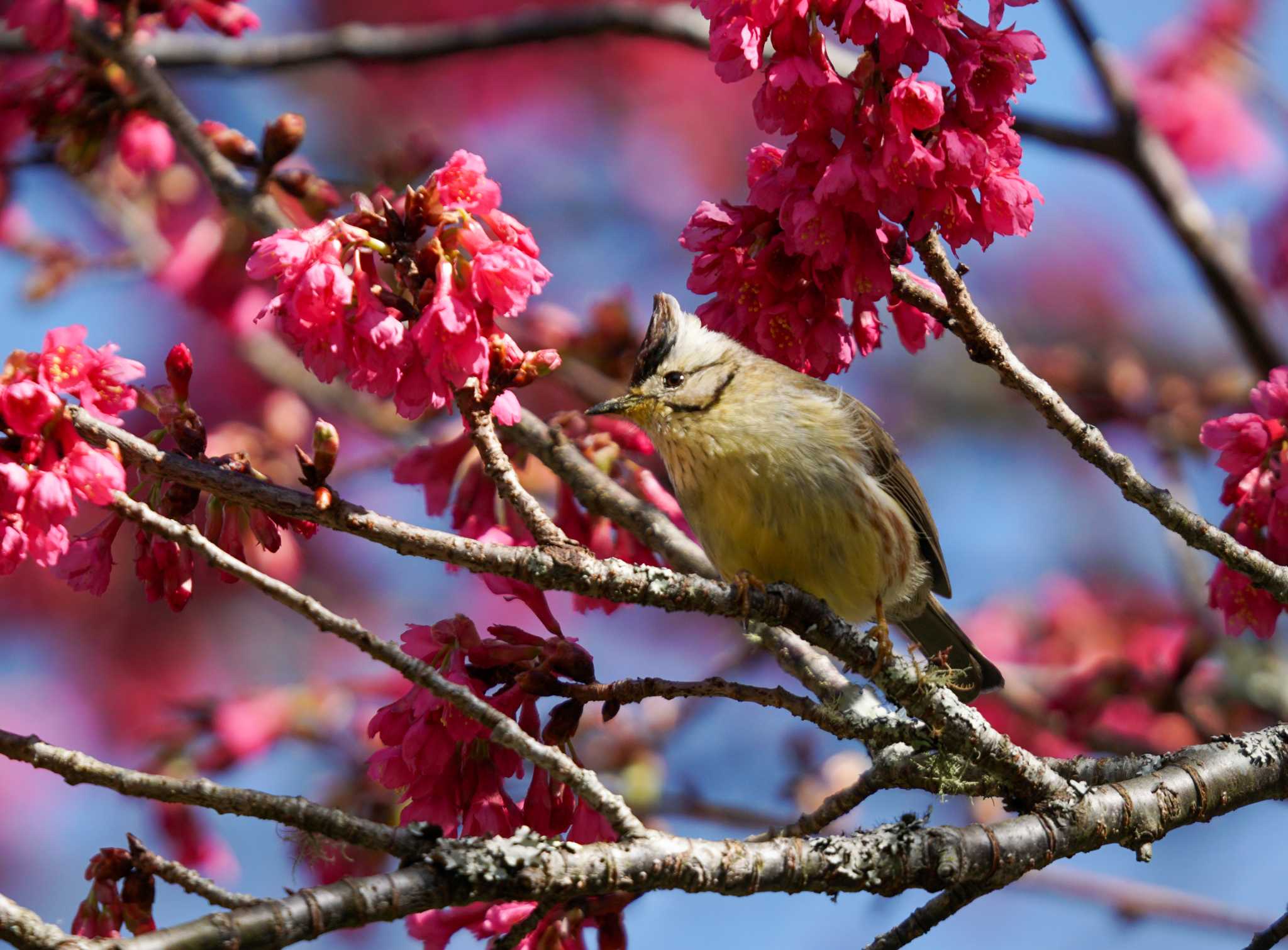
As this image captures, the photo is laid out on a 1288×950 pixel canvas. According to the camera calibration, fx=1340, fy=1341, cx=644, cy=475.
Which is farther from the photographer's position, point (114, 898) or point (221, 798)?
point (114, 898)

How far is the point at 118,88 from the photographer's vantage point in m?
3.84

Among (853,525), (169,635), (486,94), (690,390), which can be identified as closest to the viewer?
(853,525)

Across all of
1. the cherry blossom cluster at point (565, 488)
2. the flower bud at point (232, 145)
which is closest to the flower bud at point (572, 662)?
the cherry blossom cluster at point (565, 488)

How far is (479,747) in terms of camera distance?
7.78 feet

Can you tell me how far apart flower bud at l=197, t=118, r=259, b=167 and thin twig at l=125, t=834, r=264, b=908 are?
1.98 m

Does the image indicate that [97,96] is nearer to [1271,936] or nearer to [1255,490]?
[1255,490]

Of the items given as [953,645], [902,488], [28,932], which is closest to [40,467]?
[28,932]

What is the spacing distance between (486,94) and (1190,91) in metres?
3.62

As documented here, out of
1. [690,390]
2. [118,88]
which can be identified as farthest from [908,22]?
[118,88]

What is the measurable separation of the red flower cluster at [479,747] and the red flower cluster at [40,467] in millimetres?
632

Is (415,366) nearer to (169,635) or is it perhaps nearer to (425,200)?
(425,200)

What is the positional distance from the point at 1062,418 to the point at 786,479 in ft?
3.65

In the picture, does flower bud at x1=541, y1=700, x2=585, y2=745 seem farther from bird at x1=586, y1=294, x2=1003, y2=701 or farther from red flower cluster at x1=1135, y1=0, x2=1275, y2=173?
red flower cluster at x1=1135, y1=0, x2=1275, y2=173

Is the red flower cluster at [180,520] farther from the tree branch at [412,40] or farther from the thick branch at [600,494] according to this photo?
the tree branch at [412,40]
